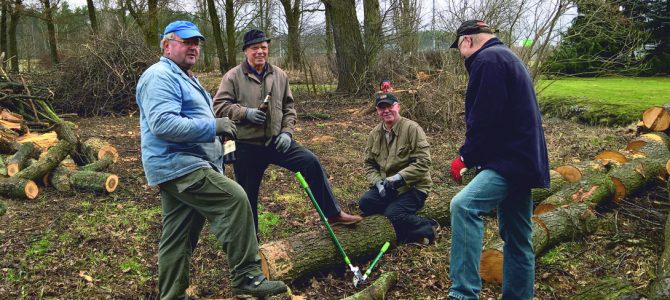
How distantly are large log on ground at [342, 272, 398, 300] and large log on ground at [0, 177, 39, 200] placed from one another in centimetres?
459

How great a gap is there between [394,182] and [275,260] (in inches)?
55.0

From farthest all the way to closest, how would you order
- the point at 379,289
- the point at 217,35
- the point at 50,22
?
the point at 50,22, the point at 217,35, the point at 379,289

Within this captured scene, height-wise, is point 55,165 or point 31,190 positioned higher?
point 55,165

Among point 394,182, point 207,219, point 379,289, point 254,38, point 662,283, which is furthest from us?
point 394,182

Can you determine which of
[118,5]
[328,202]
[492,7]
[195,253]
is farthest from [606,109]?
[118,5]

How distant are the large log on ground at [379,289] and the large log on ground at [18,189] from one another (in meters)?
4.59

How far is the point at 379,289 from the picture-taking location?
3.72 m

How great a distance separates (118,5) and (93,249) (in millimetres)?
22751

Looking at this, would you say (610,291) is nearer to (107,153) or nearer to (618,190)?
(618,190)

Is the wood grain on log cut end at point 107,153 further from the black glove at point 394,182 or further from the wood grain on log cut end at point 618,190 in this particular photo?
the wood grain on log cut end at point 618,190

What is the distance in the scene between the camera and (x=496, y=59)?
119 inches

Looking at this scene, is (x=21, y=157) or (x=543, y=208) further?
(x=21, y=157)

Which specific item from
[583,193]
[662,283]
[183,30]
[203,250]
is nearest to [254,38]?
[183,30]

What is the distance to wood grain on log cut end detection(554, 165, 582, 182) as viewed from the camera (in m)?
5.97
